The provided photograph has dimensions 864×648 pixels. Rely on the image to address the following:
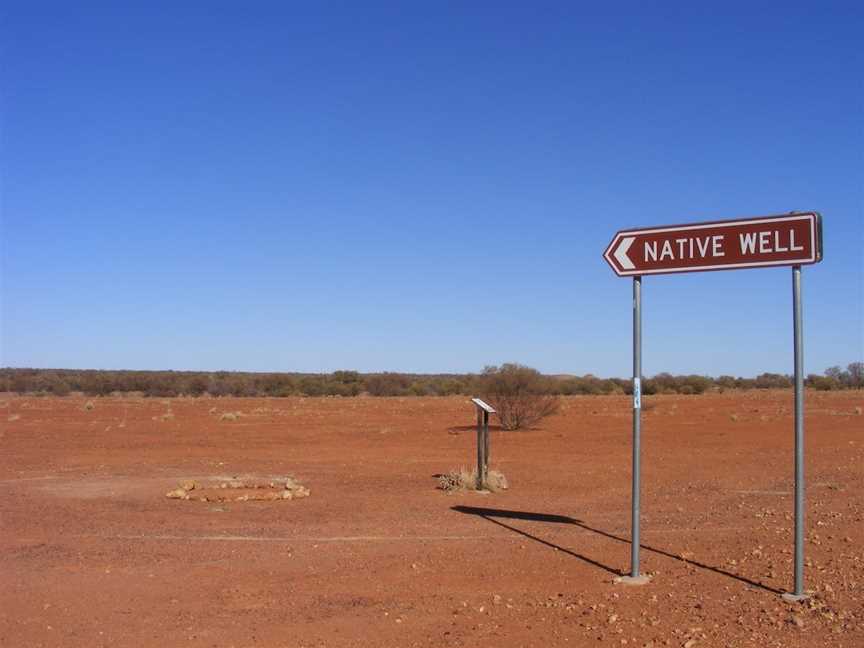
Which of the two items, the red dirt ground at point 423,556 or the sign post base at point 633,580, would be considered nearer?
the red dirt ground at point 423,556

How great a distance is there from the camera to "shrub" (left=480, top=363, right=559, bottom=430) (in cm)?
3759

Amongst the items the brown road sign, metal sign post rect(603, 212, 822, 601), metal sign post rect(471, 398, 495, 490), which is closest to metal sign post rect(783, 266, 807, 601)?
metal sign post rect(603, 212, 822, 601)

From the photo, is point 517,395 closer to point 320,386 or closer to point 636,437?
point 636,437

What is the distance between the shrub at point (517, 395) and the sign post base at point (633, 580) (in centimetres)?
2894

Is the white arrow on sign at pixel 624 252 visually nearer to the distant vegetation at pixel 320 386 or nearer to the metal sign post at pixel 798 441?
the metal sign post at pixel 798 441

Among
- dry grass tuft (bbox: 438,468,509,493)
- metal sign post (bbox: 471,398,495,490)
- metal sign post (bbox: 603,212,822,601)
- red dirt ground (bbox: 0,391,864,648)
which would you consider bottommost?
red dirt ground (bbox: 0,391,864,648)

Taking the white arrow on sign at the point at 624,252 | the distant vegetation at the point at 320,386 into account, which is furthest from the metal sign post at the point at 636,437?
the distant vegetation at the point at 320,386

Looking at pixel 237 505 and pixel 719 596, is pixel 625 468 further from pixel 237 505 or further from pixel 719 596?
pixel 719 596

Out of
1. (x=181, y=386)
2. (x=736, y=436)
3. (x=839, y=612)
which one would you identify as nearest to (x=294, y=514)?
(x=839, y=612)

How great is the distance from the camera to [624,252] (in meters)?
8.73

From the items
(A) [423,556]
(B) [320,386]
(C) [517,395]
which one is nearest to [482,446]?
(A) [423,556]

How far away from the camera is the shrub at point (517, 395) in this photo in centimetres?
3759

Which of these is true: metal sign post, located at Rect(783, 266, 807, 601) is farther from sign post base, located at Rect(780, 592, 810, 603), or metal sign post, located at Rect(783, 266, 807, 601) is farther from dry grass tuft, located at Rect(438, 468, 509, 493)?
dry grass tuft, located at Rect(438, 468, 509, 493)

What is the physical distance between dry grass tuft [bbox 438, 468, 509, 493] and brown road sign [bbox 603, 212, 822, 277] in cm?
819
